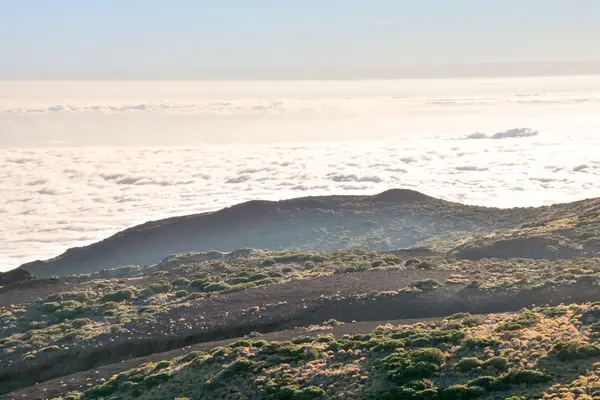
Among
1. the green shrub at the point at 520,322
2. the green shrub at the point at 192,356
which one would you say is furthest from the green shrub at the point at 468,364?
the green shrub at the point at 192,356

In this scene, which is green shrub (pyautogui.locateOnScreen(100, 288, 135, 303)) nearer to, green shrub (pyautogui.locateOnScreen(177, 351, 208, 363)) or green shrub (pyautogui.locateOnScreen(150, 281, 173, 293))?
green shrub (pyautogui.locateOnScreen(150, 281, 173, 293))

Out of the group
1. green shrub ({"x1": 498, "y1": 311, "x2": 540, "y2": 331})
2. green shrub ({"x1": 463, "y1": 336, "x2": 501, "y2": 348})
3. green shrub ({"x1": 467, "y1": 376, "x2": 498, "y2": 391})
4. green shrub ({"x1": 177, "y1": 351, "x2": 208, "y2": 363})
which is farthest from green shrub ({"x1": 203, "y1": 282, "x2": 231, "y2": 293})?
green shrub ({"x1": 467, "y1": 376, "x2": 498, "y2": 391})

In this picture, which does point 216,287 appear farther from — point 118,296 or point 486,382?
point 486,382

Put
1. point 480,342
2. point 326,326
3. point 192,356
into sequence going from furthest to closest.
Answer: point 326,326 < point 192,356 < point 480,342

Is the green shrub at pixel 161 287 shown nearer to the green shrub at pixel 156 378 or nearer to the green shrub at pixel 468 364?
the green shrub at pixel 156 378

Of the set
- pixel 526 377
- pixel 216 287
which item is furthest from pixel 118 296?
pixel 526 377
